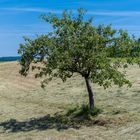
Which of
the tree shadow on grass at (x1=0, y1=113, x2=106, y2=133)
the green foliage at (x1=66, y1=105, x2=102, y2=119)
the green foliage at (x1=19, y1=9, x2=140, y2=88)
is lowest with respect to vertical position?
the tree shadow on grass at (x1=0, y1=113, x2=106, y2=133)

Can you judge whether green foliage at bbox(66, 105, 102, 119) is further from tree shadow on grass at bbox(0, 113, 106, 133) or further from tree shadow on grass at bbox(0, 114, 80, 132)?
tree shadow on grass at bbox(0, 114, 80, 132)

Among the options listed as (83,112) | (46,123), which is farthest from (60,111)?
(46,123)

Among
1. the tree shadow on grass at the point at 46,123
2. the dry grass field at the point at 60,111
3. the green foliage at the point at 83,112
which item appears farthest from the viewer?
the green foliage at the point at 83,112

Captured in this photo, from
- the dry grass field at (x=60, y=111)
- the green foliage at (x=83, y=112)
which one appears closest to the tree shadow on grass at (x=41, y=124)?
the dry grass field at (x=60, y=111)

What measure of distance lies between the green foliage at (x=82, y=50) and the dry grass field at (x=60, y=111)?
352cm

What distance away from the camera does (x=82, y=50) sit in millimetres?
32062

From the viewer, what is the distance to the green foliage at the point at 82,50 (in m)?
32.1

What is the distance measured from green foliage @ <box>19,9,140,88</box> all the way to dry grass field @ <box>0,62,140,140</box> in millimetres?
3516

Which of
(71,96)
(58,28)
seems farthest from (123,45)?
(71,96)

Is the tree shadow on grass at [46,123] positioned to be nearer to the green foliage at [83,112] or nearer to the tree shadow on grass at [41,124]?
the tree shadow on grass at [41,124]

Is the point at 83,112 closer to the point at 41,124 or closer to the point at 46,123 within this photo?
the point at 46,123

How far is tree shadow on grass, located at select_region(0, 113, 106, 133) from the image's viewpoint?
32.3 meters

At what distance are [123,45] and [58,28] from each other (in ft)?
16.8

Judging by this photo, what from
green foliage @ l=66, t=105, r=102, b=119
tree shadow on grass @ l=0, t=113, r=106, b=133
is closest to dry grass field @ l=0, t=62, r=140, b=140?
tree shadow on grass @ l=0, t=113, r=106, b=133
